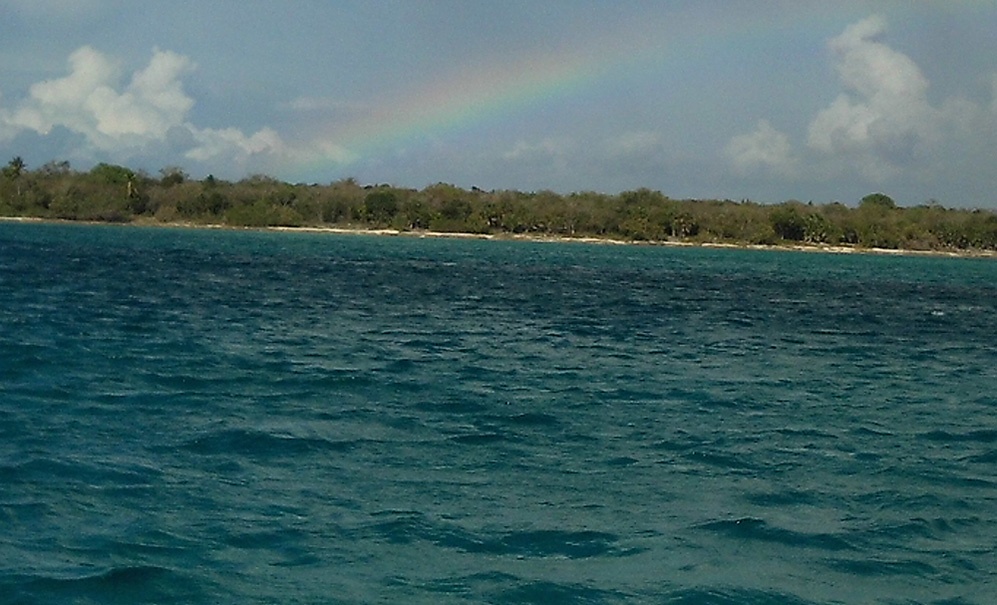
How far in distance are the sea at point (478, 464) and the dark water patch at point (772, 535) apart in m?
0.05

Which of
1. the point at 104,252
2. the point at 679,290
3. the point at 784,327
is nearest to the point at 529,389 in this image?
the point at 784,327

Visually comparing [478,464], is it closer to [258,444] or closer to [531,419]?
[258,444]

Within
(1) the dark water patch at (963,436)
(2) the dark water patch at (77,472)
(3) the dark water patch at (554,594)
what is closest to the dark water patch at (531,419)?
(1) the dark water patch at (963,436)

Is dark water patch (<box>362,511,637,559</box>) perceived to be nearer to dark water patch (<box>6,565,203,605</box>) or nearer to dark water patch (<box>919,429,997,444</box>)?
dark water patch (<box>6,565,203,605</box>)

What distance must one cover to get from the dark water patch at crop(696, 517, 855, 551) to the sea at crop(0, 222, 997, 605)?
49 millimetres

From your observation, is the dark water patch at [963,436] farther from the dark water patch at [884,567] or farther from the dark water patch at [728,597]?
the dark water patch at [728,597]

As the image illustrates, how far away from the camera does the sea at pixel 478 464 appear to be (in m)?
13.0

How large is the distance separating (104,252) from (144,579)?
90.0 m

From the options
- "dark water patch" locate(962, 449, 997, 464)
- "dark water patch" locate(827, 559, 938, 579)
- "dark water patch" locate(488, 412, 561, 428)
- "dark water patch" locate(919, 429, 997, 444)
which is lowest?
"dark water patch" locate(827, 559, 938, 579)

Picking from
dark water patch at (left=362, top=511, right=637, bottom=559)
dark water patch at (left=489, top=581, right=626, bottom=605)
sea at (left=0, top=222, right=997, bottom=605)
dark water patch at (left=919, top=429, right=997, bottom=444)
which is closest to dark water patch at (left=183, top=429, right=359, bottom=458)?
sea at (left=0, top=222, right=997, bottom=605)

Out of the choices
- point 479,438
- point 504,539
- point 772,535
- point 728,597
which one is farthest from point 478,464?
point 728,597

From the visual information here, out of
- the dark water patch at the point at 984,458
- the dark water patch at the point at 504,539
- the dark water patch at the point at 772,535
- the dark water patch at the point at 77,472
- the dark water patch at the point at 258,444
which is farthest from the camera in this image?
the dark water patch at the point at 984,458

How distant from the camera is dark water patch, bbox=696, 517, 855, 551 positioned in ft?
48.5

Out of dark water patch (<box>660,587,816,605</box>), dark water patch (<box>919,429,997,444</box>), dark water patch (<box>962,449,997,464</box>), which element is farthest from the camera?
dark water patch (<box>919,429,997,444</box>)
